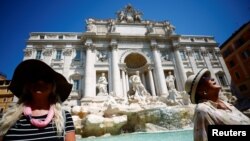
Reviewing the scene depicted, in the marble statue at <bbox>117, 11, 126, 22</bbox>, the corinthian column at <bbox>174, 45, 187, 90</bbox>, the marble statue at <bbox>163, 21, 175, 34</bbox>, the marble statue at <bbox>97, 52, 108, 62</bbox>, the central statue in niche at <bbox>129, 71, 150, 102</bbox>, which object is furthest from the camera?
the marble statue at <bbox>117, 11, 126, 22</bbox>

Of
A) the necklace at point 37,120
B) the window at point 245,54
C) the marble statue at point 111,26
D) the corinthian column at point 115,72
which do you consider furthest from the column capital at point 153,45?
the necklace at point 37,120

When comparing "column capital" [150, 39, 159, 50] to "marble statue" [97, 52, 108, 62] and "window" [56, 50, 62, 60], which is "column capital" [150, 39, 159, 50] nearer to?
"marble statue" [97, 52, 108, 62]

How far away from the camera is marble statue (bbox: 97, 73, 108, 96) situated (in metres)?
18.6

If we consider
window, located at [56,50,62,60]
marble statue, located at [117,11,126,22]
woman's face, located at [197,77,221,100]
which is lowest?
woman's face, located at [197,77,221,100]

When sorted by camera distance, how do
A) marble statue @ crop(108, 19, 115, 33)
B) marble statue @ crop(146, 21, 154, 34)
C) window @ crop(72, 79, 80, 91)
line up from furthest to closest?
marble statue @ crop(146, 21, 154, 34) < marble statue @ crop(108, 19, 115, 33) < window @ crop(72, 79, 80, 91)

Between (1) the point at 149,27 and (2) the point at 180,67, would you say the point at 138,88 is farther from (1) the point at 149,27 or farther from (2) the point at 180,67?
(1) the point at 149,27

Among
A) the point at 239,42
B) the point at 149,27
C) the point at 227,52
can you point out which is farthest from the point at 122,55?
the point at 227,52

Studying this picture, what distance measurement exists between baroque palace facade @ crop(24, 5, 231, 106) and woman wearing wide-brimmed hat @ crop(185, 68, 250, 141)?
16574 mm

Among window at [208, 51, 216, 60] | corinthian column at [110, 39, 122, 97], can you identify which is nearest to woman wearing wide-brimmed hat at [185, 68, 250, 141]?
corinthian column at [110, 39, 122, 97]

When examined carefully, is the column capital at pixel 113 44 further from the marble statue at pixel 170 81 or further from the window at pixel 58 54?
the marble statue at pixel 170 81

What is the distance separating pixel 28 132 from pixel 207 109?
1811mm

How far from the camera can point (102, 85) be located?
→ 61.8 feet

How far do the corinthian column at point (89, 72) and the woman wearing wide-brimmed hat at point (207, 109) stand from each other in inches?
672

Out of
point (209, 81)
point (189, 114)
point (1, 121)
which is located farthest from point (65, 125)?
point (189, 114)
